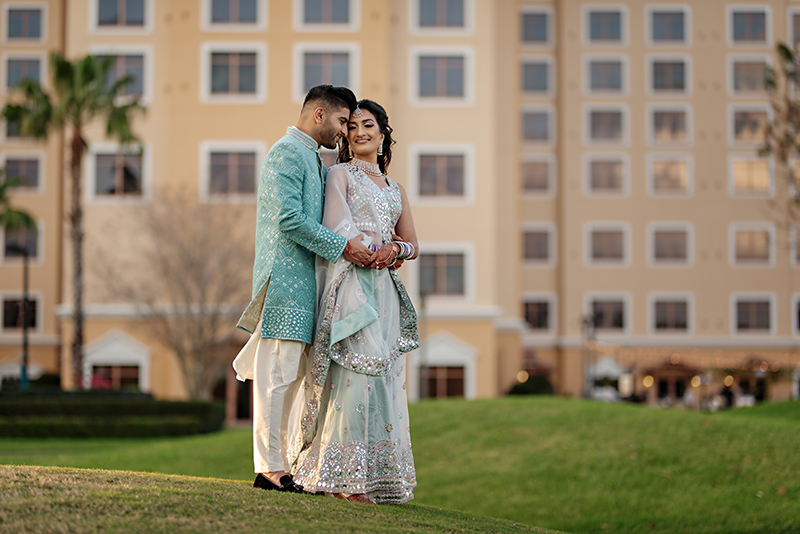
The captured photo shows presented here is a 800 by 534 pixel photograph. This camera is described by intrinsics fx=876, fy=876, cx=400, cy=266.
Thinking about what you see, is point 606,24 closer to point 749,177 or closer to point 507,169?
point 749,177

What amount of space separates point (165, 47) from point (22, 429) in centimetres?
1699

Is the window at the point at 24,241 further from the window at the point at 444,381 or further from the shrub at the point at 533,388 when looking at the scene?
the shrub at the point at 533,388

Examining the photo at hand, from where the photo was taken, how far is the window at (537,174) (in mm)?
52188

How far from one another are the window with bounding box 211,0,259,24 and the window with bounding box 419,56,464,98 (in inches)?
285

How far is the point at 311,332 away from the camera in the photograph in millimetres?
5703

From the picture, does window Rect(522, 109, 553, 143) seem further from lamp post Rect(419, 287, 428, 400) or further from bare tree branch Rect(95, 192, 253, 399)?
bare tree branch Rect(95, 192, 253, 399)

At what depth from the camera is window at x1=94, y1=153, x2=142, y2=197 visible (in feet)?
113

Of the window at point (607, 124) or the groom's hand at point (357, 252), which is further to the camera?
the window at point (607, 124)

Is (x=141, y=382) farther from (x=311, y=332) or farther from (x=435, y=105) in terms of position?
(x=311, y=332)

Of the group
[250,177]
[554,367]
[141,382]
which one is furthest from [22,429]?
[554,367]

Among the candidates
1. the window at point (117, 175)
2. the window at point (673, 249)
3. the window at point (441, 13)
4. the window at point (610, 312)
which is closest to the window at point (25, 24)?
the window at point (117, 175)

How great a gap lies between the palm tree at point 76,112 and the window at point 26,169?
15742 mm

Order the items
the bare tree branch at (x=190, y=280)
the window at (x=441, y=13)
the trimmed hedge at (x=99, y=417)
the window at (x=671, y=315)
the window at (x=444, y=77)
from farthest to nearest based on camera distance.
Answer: the window at (x=671, y=315), the window at (x=441, y=13), the window at (x=444, y=77), the bare tree branch at (x=190, y=280), the trimmed hedge at (x=99, y=417)

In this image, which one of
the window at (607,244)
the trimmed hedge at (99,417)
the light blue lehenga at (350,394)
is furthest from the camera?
the window at (607,244)
